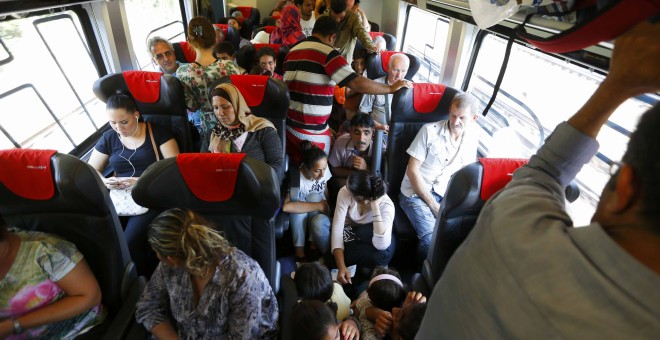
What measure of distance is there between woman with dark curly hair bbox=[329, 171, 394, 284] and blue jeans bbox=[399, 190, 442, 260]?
234 millimetres

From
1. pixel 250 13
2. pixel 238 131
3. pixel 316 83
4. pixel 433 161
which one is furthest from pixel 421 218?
pixel 250 13

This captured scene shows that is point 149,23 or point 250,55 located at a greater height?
point 149,23

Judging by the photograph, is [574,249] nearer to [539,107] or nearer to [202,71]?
[539,107]

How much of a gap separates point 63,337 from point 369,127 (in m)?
2.35

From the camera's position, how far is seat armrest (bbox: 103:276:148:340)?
1.50 meters

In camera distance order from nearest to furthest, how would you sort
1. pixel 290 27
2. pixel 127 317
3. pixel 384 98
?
1. pixel 127 317
2. pixel 384 98
3. pixel 290 27

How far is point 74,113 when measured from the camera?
2947 millimetres

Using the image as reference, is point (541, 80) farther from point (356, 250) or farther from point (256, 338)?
point (256, 338)

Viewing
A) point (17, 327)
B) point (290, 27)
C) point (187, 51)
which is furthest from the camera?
point (290, 27)

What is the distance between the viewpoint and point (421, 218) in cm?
248

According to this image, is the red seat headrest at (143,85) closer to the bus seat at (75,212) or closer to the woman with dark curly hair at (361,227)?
the bus seat at (75,212)

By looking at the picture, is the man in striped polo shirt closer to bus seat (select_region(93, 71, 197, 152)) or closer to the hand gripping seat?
bus seat (select_region(93, 71, 197, 152))

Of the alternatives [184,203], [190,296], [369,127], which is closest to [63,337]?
[190,296]

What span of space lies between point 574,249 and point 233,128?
83.8 inches
